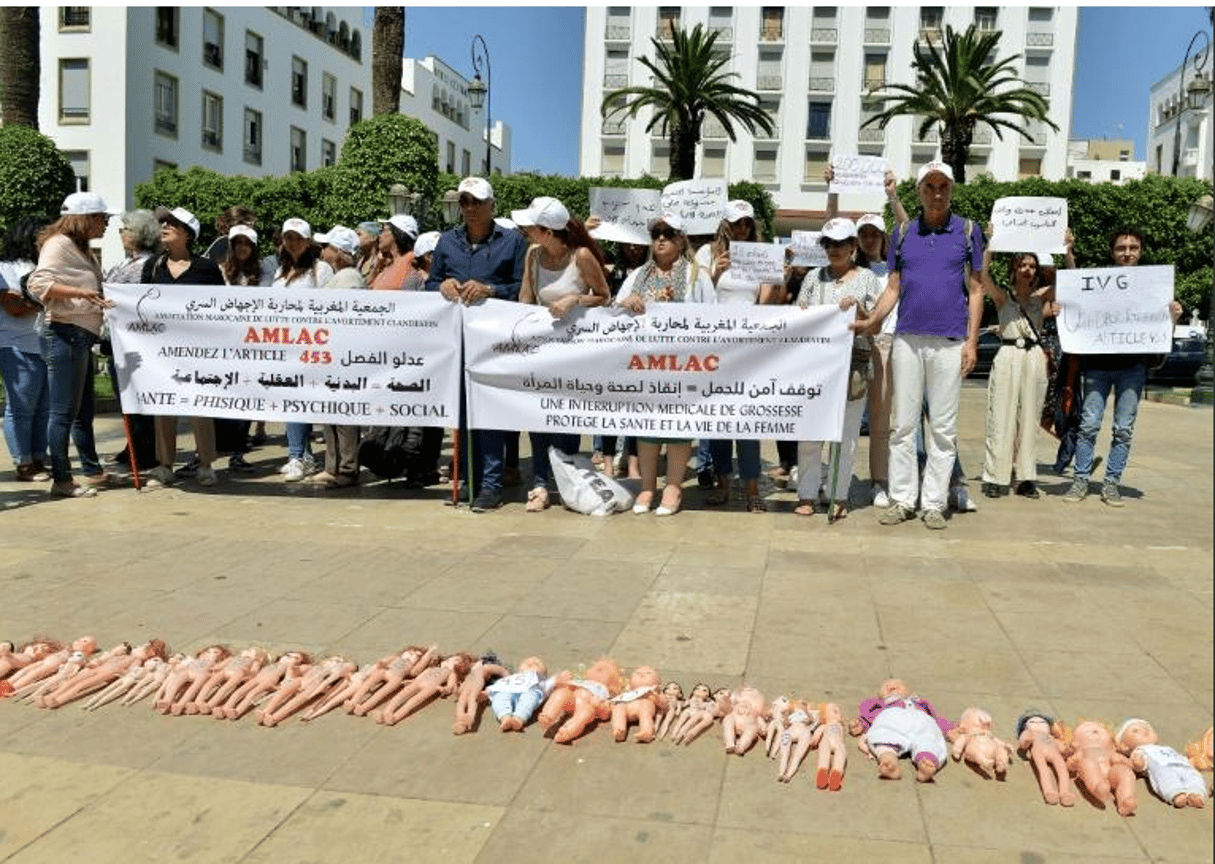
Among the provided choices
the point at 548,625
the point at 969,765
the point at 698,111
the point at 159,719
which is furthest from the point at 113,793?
the point at 698,111

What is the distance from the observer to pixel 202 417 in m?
7.83

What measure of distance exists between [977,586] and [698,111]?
4096 cm

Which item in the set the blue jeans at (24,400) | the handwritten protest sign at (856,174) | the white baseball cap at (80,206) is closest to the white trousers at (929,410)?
the handwritten protest sign at (856,174)

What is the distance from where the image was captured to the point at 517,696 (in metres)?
3.50

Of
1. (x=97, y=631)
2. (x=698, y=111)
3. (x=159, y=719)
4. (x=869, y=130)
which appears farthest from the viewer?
(x=869, y=130)

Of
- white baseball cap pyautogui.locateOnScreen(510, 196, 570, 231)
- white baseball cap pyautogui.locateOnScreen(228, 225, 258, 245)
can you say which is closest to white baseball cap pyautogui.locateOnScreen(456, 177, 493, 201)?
white baseball cap pyautogui.locateOnScreen(510, 196, 570, 231)

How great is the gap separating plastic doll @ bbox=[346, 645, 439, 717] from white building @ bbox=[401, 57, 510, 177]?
64789mm

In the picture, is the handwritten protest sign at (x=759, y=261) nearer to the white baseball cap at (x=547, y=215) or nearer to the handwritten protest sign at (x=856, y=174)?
the handwritten protest sign at (x=856, y=174)

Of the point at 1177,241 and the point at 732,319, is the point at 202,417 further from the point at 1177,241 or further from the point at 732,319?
the point at 1177,241

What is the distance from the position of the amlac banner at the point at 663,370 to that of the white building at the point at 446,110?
201ft

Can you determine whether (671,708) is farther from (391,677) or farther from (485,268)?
(485,268)

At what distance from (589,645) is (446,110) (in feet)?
248

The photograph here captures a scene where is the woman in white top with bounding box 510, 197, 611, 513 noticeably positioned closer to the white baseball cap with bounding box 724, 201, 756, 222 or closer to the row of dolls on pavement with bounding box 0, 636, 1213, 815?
the white baseball cap with bounding box 724, 201, 756, 222

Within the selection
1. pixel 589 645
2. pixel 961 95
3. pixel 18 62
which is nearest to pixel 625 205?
pixel 589 645
